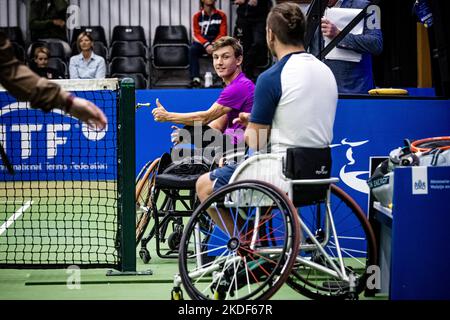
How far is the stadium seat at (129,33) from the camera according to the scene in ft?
48.7

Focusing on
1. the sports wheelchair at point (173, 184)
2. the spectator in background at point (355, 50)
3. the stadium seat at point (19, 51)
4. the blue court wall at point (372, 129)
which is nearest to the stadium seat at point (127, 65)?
the stadium seat at point (19, 51)

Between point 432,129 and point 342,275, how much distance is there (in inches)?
81.0

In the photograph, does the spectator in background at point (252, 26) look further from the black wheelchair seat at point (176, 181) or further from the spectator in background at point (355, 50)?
the black wheelchair seat at point (176, 181)

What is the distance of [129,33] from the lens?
1485 cm

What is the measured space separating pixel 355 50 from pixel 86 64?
6.68 m

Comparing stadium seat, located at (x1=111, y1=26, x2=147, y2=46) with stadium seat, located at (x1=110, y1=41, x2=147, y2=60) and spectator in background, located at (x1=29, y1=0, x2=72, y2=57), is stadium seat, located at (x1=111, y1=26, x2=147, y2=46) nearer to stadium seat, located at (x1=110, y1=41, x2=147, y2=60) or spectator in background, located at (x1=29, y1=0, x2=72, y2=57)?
stadium seat, located at (x1=110, y1=41, x2=147, y2=60)

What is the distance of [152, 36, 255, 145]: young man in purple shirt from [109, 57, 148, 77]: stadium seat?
7.59m

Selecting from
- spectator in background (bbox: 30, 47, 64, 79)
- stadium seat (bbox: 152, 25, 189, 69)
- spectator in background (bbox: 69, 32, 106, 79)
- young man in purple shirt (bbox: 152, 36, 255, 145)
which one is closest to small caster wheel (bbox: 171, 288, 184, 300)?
young man in purple shirt (bbox: 152, 36, 255, 145)

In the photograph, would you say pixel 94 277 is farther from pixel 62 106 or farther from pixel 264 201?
pixel 62 106

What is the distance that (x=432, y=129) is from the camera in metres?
6.85

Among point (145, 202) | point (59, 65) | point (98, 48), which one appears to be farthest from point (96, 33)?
point (145, 202)

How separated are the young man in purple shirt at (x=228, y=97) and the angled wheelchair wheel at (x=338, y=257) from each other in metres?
0.93

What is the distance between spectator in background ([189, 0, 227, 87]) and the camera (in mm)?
13906
